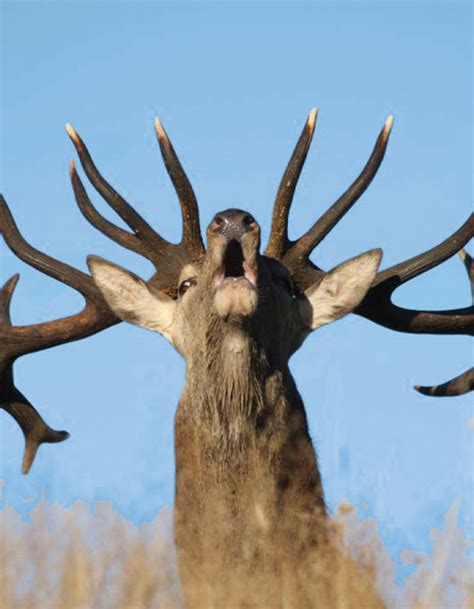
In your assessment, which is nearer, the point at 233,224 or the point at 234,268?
the point at 233,224

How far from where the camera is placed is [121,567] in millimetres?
4840

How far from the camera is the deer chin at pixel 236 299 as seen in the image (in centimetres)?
697

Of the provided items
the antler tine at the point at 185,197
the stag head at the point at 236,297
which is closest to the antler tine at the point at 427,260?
the stag head at the point at 236,297

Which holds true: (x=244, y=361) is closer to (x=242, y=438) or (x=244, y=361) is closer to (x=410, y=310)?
(x=242, y=438)

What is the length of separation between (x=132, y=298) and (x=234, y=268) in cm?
116

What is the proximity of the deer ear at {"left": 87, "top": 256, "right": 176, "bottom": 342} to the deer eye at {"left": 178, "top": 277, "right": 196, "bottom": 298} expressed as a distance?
0.18 meters

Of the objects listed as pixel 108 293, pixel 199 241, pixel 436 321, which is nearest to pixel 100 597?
pixel 108 293

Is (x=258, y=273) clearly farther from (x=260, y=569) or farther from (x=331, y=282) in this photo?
(x=260, y=569)

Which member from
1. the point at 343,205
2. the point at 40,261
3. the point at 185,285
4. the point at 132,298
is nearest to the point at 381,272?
the point at 343,205

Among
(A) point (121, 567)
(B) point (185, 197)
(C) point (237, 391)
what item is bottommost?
(A) point (121, 567)

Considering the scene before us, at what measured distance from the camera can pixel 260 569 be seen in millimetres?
6570

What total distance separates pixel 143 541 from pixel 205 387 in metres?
2.48

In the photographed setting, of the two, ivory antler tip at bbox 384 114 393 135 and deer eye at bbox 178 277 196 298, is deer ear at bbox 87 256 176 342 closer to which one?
deer eye at bbox 178 277 196 298

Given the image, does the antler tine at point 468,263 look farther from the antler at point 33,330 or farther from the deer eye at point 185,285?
the deer eye at point 185,285
